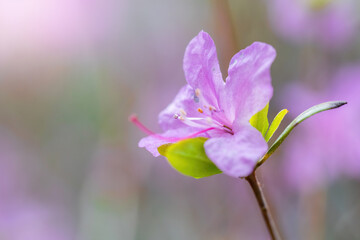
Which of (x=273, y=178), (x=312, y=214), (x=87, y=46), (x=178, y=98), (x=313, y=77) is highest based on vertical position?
(x=178, y=98)

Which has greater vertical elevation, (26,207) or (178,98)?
(178,98)

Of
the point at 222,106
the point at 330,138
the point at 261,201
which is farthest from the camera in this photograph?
the point at 330,138

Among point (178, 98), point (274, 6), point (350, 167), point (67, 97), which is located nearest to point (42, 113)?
point (67, 97)

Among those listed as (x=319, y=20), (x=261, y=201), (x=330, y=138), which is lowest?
(x=330, y=138)

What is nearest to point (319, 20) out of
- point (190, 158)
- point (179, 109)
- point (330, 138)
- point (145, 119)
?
point (330, 138)

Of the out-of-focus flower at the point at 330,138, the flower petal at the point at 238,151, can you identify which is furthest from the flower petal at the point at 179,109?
the out-of-focus flower at the point at 330,138

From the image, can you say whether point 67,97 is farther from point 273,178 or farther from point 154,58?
point 273,178

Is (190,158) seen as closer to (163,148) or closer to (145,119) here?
(163,148)

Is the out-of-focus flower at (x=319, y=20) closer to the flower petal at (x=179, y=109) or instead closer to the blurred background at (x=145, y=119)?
the blurred background at (x=145, y=119)

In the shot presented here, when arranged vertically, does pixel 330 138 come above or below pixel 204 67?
below
